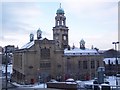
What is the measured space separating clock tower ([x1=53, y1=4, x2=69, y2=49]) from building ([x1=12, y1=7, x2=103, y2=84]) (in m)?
3.90

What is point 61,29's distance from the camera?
4566 centimetres

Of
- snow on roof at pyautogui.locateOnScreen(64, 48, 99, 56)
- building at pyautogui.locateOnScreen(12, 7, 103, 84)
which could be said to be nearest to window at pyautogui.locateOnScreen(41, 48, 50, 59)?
building at pyautogui.locateOnScreen(12, 7, 103, 84)

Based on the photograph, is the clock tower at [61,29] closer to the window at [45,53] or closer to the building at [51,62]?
the building at [51,62]

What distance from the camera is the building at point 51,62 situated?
3666 cm

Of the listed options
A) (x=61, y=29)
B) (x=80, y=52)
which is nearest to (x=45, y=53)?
(x=80, y=52)

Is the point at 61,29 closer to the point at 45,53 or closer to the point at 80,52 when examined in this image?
the point at 80,52

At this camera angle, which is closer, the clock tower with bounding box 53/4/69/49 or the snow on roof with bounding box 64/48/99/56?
the snow on roof with bounding box 64/48/99/56

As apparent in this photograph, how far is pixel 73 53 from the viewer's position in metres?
39.8

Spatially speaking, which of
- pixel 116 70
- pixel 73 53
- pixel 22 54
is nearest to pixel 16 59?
pixel 22 54

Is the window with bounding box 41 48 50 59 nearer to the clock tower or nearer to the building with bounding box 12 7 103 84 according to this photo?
the building with bounding box 12 7 103 84

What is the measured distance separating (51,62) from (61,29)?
9.31m

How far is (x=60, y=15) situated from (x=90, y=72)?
37.4 ft

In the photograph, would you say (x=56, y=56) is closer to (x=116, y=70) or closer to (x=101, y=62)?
(x=101, y=62)

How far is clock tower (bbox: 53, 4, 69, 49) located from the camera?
45.6 meters
